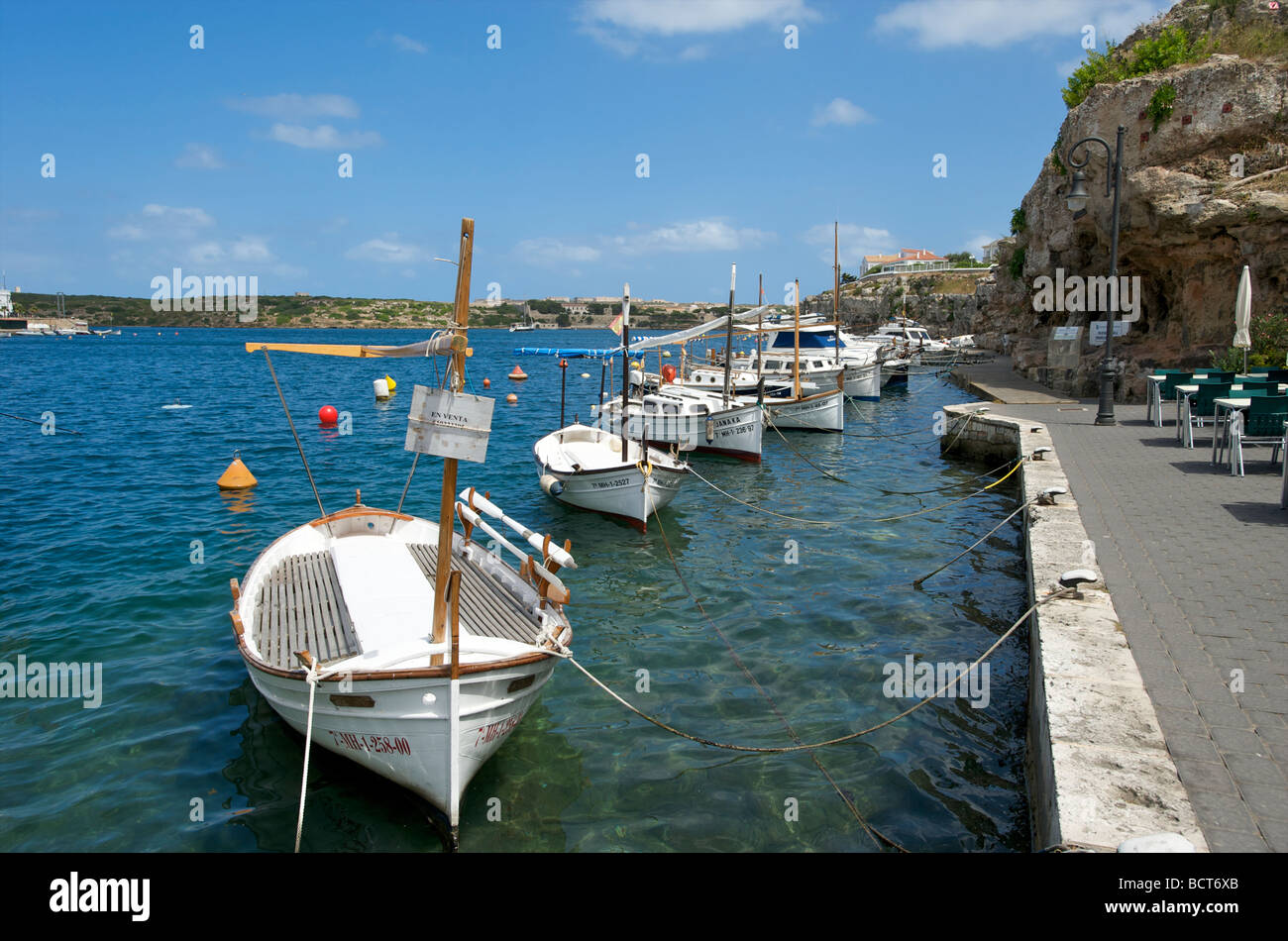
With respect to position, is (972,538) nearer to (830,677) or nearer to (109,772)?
(830,677)

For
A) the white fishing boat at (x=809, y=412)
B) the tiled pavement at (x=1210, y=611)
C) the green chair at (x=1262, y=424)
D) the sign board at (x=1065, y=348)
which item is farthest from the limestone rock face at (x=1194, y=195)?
the green chair at (x=1262, y=424)

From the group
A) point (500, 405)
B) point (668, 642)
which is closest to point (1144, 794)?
point (668, 642)

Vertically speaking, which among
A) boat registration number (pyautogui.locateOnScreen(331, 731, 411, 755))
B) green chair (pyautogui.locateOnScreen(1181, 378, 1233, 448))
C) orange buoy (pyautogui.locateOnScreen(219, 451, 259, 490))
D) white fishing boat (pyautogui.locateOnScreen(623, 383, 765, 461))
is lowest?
boat registration number (pyautogui.locateOnScreen(331, 731, 411, 755))

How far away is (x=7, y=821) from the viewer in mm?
6148

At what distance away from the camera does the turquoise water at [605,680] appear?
6090 mm

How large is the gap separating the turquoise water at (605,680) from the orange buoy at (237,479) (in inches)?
13.9

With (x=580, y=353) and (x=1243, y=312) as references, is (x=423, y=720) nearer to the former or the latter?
(x=580, y=353)

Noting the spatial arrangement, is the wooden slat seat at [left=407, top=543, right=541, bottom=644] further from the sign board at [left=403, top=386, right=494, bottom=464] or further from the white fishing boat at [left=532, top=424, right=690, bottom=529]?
the white fishing boat at [left=532, top=424, right=690, bottom=529]

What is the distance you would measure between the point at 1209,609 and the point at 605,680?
572cm

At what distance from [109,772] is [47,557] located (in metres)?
7.72

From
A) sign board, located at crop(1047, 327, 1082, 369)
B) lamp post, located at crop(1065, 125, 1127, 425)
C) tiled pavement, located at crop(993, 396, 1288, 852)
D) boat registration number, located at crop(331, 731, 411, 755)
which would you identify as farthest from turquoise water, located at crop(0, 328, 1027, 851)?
sign board, located at crop(1047, 327, 1082, 369)

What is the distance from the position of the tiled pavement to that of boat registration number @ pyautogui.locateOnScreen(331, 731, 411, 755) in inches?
197

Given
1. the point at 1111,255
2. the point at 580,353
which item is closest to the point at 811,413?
the point at 580,353

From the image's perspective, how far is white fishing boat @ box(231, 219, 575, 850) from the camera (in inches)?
216
